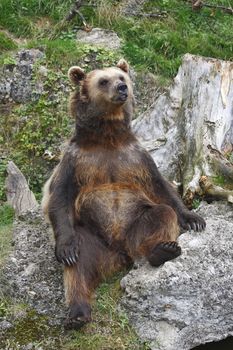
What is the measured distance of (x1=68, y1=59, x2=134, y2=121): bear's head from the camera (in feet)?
22.3

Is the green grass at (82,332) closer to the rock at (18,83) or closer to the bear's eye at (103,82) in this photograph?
the bear's eye at (103,82)

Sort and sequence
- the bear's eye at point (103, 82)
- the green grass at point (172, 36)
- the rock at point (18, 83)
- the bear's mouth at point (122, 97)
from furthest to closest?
the green grass at point (172, 36), the rock at point (18, 83), the bear's eye at point (103, 82), the bear's mouth at point (122, 97)

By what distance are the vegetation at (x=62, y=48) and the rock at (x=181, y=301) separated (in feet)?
4.54

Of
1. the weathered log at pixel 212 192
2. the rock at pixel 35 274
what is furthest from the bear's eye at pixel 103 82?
the rock at pixel 35 274

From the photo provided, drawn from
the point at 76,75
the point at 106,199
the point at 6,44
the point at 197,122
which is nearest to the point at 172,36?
the point at 6,44

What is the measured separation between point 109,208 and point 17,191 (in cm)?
220

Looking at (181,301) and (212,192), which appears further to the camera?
(212,192)

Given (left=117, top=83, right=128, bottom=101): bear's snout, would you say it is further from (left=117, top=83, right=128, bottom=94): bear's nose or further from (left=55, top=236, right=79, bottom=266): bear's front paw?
(left=55, top=236, right=79, bottom=266): bear's front paw

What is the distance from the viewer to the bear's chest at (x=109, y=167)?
22.3 ft

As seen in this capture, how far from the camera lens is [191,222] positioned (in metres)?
6.75

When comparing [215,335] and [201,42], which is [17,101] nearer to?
[201,42]

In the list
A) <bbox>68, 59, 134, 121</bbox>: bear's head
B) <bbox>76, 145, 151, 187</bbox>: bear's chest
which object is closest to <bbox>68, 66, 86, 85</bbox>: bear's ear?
<bbox>68, 59, 134, 121</bbox>: bear's head

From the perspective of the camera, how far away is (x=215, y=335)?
247 inches

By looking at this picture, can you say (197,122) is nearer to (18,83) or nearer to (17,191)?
(17,191)
